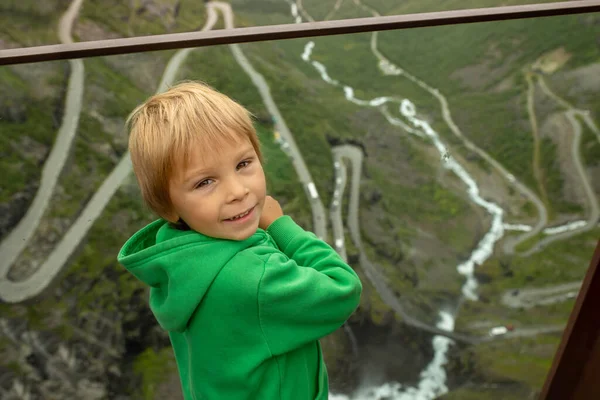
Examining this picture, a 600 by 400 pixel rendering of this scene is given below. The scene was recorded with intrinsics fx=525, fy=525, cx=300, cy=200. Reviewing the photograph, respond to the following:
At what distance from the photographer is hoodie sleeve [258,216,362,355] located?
25.7 inches

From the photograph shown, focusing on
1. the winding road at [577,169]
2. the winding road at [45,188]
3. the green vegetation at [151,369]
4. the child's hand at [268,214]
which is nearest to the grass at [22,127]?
the winding road at [45,188]

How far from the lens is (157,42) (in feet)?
3.14

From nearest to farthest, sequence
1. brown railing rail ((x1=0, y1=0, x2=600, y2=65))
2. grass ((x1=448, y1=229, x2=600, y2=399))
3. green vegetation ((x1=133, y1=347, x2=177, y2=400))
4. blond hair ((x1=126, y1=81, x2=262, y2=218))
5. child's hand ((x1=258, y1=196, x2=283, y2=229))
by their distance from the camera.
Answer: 1. blond hair ((x1=126, y1=81, x2=262, y2=218))
2. child's hand ((x1=258, y1=196, x2=283, y2=229))
3. brown railing rail ((x1=0, y1=0, x2=600, y2=65))
4. green vegetation ((x1=133, y1=347, x2=177, y2=400))
5. grass ((x1=448, y1=229, x2=600, y2=399))

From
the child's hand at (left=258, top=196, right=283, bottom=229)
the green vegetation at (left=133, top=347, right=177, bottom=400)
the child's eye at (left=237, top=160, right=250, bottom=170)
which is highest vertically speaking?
the child's eye at (left=237, top=160, right=250, bottom=170)

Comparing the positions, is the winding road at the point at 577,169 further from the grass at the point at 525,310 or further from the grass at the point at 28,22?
the grass at the point at 28,22

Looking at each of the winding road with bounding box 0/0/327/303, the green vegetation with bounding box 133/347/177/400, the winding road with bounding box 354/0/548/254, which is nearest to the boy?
the winding road with bounding box 0/0/327/303

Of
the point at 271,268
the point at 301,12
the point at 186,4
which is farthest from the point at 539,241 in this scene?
the point at 186,4

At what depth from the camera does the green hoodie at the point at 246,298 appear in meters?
0.66

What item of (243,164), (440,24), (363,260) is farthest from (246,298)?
(363,260)

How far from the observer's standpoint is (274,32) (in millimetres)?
983

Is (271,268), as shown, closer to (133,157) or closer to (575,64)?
(133,157)

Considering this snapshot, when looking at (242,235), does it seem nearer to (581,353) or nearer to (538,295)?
(581,353)

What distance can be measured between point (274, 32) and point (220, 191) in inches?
17.7

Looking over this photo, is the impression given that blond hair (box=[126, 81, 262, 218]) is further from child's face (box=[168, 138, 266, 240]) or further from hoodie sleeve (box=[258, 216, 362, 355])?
hoodie sleeve (box=[258, 216, 362, 355])
